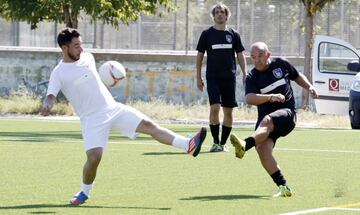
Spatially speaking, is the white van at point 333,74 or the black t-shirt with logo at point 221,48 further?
the white van at point 333,74

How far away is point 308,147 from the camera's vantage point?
19469 mm

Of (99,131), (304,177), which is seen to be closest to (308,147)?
(304,177)

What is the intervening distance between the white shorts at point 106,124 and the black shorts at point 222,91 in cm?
620

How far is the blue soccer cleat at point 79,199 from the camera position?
1138 centimetres

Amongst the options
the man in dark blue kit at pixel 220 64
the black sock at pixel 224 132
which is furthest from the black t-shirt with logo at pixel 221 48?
the black sock at pixel 224 132

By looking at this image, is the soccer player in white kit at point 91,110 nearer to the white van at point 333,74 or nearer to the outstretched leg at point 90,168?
the outstretched leg at point 90,168

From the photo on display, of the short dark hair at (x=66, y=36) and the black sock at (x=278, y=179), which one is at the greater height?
the short dark hair at (x=66, y=36)

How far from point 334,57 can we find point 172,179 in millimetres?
15253

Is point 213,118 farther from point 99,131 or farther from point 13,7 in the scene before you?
point 13,7

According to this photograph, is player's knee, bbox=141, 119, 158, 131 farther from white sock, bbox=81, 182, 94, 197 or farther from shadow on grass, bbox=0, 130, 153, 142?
shadow on grass, bbox=0, 130, 153, 142

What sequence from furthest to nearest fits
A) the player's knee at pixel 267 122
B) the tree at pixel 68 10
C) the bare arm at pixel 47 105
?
1. the tree at pixel 68 10
2. the player's knee at pixel 267 122
3. the bare arm at pixel 47 105

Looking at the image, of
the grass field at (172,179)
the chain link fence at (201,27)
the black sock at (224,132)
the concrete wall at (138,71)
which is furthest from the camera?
the chain link fence at (201,27)

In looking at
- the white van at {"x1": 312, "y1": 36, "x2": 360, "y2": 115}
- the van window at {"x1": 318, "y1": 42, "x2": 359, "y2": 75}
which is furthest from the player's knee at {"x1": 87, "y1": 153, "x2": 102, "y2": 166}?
the van window at {"x1": 318, "y1": 42, "x2": 359, "y2": 75}

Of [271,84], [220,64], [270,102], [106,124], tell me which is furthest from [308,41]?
[106,124]
